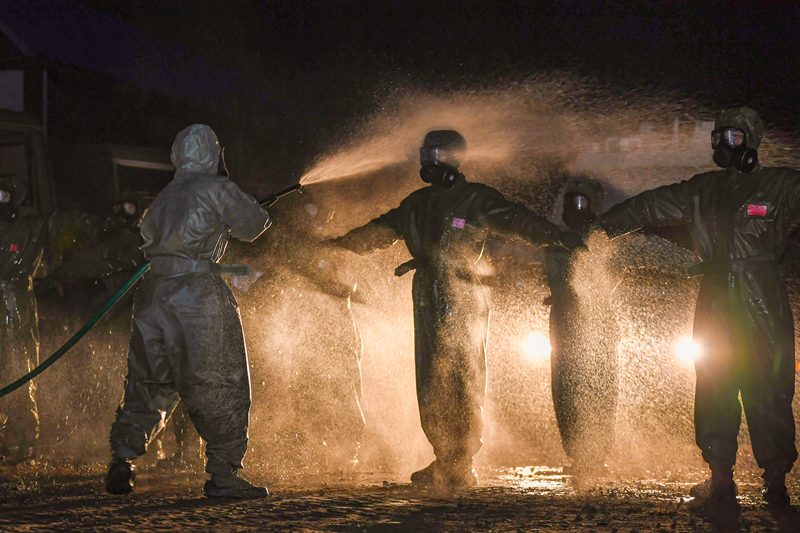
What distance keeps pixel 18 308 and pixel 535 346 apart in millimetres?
4309

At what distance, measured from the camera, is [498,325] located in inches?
293

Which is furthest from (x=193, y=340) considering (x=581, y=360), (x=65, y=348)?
(x=581, y=360)

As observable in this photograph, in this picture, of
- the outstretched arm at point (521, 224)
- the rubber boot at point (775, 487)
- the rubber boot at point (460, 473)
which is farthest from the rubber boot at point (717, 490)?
the outstretched arm at point (521, 224)

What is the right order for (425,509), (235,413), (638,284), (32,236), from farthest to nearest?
(638,284) → (32,236) → (235,413) → (425,509)

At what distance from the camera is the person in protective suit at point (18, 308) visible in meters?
6.27

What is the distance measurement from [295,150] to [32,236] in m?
4.17

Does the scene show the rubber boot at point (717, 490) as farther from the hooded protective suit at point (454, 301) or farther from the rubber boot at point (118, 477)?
the rubber boot at point (118, 477)

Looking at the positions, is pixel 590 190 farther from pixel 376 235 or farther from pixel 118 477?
pixel 118 477

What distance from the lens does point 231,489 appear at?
13.3ft

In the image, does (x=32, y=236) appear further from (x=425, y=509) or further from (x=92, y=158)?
(x=425, y=509)

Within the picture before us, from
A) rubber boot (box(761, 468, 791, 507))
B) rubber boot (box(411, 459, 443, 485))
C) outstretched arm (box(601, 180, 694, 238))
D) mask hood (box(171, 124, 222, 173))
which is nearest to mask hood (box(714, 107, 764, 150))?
outstretched arm (box(601, 180, 694, 238))

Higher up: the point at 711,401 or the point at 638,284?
the point at 638,284

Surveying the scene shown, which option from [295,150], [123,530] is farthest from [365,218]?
[123,530]

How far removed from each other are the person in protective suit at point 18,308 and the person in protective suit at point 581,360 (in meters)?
4.00
